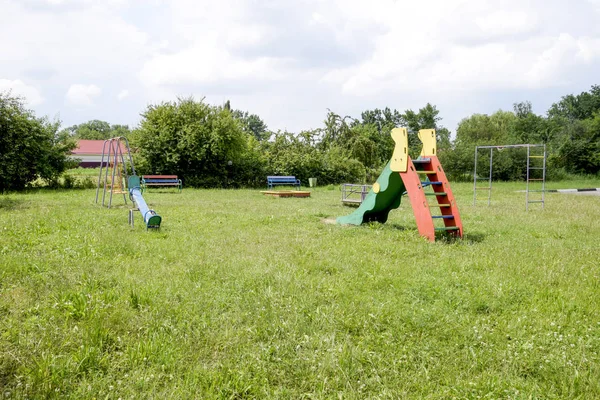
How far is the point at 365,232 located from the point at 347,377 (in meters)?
5.47

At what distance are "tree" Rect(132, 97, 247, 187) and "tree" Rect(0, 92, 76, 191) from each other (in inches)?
143

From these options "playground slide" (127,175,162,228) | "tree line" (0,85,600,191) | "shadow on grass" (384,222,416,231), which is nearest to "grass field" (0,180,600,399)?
"playground slide" (127,175,162,228)

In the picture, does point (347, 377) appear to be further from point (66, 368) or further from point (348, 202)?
point (348, 202)

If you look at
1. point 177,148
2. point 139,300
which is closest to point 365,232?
point 139,300

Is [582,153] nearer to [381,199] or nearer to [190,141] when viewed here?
[190,141]

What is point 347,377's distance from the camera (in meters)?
2.94

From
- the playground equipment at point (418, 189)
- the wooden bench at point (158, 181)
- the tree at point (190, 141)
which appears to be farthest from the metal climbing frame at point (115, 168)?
the playground equipment at point (418, 189)

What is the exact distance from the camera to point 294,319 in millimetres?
3814

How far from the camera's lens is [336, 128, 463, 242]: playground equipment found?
25.7ft

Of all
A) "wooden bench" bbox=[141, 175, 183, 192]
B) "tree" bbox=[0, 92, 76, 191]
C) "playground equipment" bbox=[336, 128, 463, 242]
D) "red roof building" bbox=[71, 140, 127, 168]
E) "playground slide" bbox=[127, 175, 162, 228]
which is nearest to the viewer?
"playground equipment" bbox=[336, 128, 463, 242]

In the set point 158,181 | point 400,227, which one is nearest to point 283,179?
point 158,181

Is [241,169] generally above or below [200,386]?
above

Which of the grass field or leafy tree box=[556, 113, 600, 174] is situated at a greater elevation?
leafy tree box=[556, 113, 600, 174]

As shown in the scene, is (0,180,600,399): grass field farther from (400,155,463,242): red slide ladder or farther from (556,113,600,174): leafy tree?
(556,113,600,174): leafy tree
